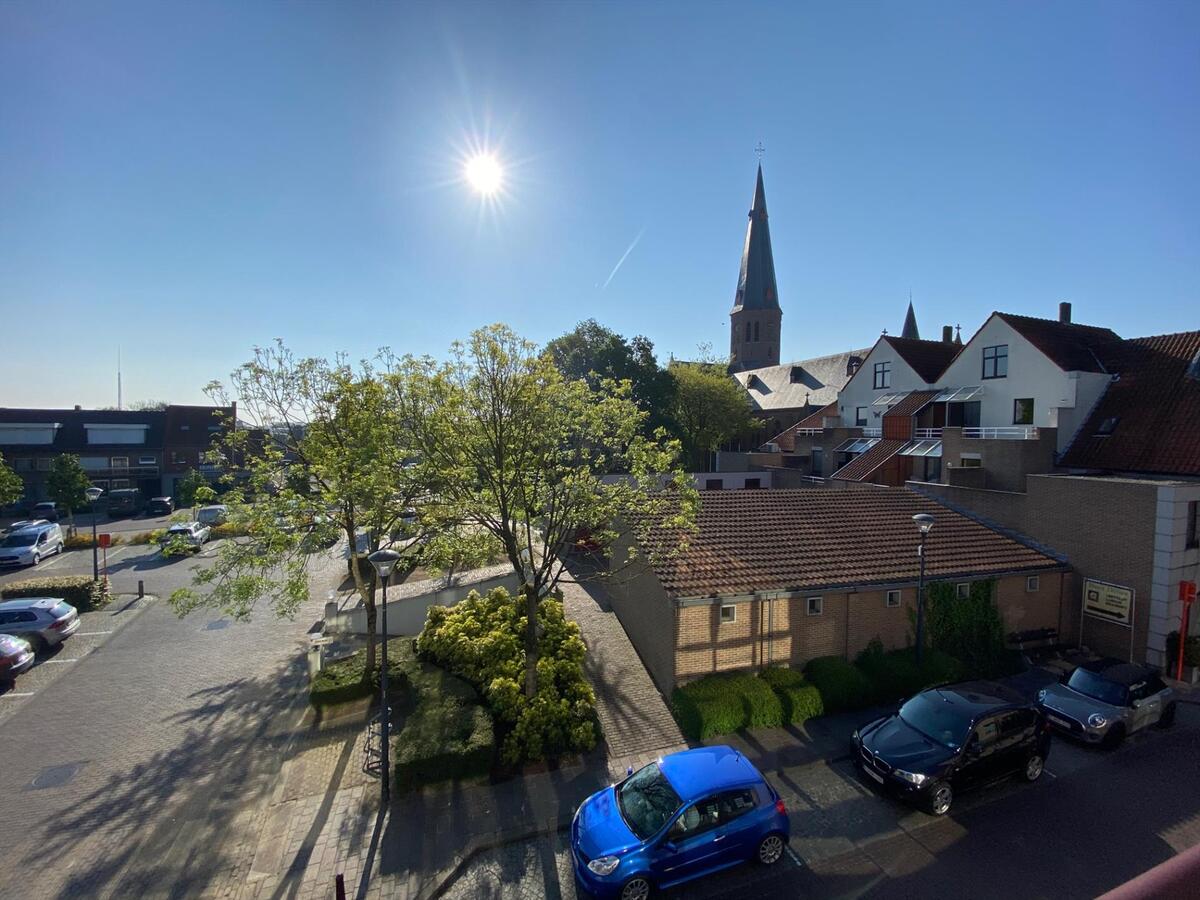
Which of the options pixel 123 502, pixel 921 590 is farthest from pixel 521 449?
pixel 123 502

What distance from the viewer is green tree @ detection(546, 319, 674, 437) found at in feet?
130

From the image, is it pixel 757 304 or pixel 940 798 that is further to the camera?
pixel 757 304

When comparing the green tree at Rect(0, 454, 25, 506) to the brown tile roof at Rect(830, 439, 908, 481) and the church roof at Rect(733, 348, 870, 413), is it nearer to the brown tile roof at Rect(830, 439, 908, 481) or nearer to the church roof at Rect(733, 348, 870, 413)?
the brown tile roof at Rect(830, 439, 908, 481)

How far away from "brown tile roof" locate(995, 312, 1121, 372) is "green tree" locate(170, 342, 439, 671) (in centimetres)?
2464

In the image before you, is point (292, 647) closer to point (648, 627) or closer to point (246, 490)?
point (246, 490)

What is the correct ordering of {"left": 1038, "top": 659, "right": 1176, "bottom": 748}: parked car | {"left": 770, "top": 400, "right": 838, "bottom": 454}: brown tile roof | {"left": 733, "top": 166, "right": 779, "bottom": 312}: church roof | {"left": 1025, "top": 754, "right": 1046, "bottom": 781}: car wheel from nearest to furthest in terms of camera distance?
{"left": 1025, "top": 754, "right": 1046, "bottom": 781}: car wheel < {"left": 1038, "top": 659, "right": 1176, "bottom": 748}: parked car < {"left": 770, "top": 400, "right": 838, "bottom": 454}: brown tile roof < {"left": 733, "top": 166, "right": 779, "bottom": 312}: church roof

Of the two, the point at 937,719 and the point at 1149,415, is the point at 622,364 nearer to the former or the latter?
the point at 1149,415

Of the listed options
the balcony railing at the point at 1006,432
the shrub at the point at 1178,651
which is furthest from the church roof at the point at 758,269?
the shrub at the point at 1178,651

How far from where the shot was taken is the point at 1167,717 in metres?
13.0

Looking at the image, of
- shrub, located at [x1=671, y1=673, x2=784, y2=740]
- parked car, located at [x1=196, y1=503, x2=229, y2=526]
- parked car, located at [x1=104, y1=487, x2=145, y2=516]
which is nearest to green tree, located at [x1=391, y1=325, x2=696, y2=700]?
shrub, located at [x1=671, y1=673, x2=784, y2=740]

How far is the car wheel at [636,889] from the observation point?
26.7 ft

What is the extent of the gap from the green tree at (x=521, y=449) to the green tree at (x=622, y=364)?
25.8 metres

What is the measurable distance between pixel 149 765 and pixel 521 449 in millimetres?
9885

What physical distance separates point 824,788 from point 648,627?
17.9 feet
